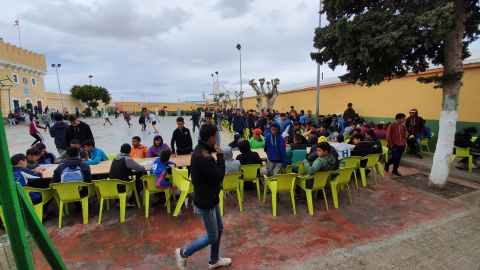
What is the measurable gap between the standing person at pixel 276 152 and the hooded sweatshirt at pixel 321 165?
0.50 metres

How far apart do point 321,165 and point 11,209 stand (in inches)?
157

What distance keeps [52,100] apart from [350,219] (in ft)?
141

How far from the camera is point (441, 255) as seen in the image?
320 centimetres

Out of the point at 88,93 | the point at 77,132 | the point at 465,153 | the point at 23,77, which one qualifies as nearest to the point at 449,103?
the point at 465,153

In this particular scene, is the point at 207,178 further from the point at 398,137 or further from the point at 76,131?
the point at 398,137

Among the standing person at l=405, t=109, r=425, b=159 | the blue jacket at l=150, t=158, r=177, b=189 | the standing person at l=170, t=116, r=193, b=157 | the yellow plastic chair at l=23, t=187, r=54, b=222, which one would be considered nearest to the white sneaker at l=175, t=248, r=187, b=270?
the blue jacket at l=150, t=158, r=177, b=189

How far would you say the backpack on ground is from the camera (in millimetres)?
3990

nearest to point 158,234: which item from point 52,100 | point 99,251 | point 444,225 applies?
point 99,251

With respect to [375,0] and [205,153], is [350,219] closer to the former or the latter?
[205,153]

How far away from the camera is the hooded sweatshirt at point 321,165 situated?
4.21m

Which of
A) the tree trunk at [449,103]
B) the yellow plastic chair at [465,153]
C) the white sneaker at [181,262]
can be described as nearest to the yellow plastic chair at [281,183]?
the white sneaker at [181,262]

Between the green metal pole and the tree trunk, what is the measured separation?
6632mm

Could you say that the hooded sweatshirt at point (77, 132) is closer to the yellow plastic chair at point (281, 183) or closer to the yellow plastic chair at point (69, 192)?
the yellow plastic chair at point (69, 192)

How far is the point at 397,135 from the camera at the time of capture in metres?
6.05
